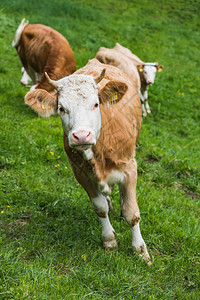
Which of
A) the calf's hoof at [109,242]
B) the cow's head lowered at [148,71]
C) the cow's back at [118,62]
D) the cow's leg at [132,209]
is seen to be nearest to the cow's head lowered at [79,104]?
the cow's leg at [132,209]

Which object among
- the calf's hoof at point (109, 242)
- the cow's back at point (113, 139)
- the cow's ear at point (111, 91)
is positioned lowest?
the calf's hoof at point (109, 242)

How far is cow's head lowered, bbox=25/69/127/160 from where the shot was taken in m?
2.75

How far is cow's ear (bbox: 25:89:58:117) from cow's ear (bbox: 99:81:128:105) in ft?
1.39

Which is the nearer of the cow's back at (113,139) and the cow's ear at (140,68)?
the cow's back at (113,139)

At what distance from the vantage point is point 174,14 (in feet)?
57.9

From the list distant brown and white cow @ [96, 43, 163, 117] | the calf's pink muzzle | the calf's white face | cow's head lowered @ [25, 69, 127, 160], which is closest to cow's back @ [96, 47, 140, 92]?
distant brown and white cow @ [96, 43, 163, 117]

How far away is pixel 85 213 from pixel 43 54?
175 inches

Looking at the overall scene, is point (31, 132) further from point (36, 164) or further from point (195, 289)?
point (195, 289)

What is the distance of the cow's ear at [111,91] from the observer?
317 cm

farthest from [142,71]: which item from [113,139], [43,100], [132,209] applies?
[43,100]

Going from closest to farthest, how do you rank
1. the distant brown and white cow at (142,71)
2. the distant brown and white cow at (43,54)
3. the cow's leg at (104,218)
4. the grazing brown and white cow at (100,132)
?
the grazing brown and white cow at (100,132) → the cow's leg at (104,218) → the distant brown and white cow at (43,54) → the distant brown and white cow at (142,71)

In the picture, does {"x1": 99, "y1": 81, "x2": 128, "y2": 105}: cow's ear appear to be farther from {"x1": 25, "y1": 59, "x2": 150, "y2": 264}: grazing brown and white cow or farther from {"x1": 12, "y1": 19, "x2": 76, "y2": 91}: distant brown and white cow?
{"x1": 12, "y1": 19, "x2": 76, "y2": 91}: distant brown and white cow

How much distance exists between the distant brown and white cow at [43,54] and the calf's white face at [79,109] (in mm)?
3718

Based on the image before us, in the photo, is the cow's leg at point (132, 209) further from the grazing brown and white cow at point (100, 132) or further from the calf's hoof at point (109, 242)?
the calf's hoof at point (109, 242)
